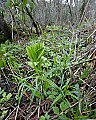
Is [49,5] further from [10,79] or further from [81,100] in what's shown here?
[81,100]

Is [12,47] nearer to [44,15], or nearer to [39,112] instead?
[39,112]

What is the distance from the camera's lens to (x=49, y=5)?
5320 millimetres

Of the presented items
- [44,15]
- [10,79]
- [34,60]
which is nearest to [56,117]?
[34,60]

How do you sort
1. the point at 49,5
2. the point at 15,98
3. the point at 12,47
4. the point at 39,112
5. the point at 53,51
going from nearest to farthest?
the point at 39,112 → the point at 15,98 → the point at 53,51 → the point at 12,47 → the point at 49,5

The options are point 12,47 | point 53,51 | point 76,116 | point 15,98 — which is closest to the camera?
point 76,116

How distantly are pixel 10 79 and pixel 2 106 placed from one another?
30 centimetres

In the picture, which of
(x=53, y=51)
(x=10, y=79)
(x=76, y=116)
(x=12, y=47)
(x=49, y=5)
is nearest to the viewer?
(x=76, y=116)

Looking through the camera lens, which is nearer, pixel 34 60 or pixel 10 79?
pixel 34 60

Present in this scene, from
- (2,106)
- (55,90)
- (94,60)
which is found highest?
(94,60)

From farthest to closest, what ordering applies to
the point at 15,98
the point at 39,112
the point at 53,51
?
the point at 53,51 → the point at 15,98 → the point at 39,112

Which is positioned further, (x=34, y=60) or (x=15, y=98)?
(x=15, y=98)

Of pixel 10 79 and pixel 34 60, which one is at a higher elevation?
pixel 34 60

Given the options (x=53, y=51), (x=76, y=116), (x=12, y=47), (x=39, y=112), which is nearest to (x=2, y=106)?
(x=39, y=112)

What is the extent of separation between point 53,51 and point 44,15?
387cm
